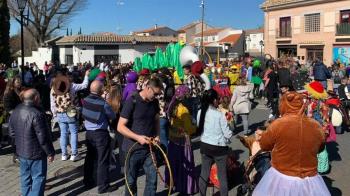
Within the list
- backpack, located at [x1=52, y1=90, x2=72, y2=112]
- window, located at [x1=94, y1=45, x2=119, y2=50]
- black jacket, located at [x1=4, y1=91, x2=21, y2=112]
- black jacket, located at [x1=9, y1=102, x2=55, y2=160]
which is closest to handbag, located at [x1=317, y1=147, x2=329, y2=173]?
black jacket, located at [x1=9, y1=102, x2=55, y2=160]

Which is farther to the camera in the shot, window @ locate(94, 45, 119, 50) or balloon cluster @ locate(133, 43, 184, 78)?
window @ locate(94, 45, 119, 50)

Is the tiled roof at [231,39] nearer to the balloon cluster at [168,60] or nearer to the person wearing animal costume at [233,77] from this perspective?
the person wearing animal costume at [233,77]

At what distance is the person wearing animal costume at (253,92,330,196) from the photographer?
4.11 metres

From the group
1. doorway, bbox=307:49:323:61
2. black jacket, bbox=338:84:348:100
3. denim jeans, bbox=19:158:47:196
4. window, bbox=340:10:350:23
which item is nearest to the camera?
denim jeans, bbox=19:158:47:196

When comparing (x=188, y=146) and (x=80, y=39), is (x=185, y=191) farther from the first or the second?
(x=80, y=39)

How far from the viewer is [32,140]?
18.2ft

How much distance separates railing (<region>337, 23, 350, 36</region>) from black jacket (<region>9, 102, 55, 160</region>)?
3127cm

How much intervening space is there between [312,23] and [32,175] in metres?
34.0

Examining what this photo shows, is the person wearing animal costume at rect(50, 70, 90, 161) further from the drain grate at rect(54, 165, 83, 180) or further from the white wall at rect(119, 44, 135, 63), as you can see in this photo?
the white wall at rect(119, 44, 135, 63)

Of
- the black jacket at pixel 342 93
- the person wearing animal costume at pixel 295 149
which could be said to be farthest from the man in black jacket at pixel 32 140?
the black jacket at pixel 342 93

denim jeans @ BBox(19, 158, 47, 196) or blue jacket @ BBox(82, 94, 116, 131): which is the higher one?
blue jacket @ BBox(82, 94, 116, 131)

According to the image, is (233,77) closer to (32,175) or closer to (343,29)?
(32,175)

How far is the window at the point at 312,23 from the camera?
3541cm

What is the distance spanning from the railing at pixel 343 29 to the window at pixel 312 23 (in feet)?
7.46
